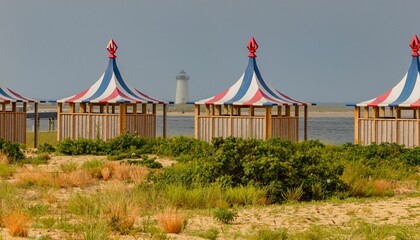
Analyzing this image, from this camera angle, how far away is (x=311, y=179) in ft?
56.4

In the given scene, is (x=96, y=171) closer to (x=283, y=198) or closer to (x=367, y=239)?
(x=283, y=198)

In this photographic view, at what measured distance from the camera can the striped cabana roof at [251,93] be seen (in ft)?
97.8

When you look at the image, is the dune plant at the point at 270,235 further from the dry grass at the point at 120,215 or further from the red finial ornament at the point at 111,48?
the red finial ornament at the point at 111,48

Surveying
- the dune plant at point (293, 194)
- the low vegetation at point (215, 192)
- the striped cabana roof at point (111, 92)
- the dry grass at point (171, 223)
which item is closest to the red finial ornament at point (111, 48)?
the striped cabana roof at point (111, 92)

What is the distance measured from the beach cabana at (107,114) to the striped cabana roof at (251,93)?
2498 millimetres

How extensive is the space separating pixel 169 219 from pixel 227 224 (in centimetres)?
144

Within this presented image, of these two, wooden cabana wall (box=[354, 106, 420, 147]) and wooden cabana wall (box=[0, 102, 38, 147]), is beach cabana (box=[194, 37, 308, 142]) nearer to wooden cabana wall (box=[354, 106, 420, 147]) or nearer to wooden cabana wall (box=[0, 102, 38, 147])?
wooden cabana wall (box=[354, 106, 420, 147])

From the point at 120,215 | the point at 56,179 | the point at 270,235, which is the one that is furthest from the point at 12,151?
the point at 270,235

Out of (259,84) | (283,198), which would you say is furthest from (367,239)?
(259,84)

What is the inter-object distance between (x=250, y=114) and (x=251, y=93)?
3.28 ft

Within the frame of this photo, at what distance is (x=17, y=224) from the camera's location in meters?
11.1

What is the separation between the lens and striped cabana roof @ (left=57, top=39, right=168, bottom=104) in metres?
31.0

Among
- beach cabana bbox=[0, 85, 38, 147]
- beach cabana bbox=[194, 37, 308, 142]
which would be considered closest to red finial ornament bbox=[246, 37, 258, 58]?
beach cabana bbox=[194, 37, 308, 142]

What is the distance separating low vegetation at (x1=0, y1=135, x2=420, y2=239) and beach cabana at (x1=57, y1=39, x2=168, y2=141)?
5.50 metres
